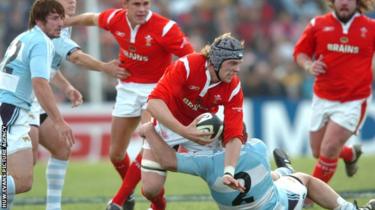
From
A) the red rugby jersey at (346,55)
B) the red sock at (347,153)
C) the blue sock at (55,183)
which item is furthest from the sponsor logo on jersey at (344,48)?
the blue sock at (55,183)

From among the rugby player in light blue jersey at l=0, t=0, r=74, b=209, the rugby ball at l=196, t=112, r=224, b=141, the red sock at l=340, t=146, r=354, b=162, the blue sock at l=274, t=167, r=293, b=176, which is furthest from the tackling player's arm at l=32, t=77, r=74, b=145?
the red sock at l=340, t=146, r=354, b=162

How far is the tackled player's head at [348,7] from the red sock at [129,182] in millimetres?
3006

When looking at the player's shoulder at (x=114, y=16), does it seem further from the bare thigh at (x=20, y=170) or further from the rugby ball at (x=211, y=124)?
the rugby ball at (x=211, y=124)

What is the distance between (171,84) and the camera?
8.34 meters

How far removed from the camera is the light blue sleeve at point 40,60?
8.17 meters

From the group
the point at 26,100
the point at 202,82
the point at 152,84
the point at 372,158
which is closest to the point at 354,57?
the point at 152,84

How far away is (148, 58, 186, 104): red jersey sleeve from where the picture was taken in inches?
326

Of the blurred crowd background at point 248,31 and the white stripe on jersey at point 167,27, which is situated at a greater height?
the white stripe on jersey at point 167,27

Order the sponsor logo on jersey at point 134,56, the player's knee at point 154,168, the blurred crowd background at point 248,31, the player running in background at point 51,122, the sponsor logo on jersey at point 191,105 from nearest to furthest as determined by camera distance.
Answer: the player's knee at point 154,168 → the sponsor logo on jersey at point 191,105 → the player running in background at point 51,122 → the sponsor logo on jersey at point 134,56 → the blurred crowd background at point 248,31

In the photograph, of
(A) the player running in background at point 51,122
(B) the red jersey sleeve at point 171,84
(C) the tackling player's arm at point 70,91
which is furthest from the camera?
(C) the tackling player's arm at point 70,91

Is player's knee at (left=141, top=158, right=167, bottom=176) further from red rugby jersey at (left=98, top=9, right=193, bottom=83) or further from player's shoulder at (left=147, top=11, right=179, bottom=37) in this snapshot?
player's shoulder at (left=147, top=11, right=179, bottom=37)

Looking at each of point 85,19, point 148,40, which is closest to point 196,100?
point 148,40

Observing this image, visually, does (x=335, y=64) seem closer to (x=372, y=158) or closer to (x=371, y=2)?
(x=371, y=2)

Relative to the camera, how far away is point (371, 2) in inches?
429
